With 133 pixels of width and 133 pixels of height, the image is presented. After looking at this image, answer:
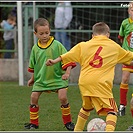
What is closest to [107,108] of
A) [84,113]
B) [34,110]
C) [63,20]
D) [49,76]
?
[84,113]

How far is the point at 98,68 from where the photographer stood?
24.5 feet

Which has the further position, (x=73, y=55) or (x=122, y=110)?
(x=122, y=110)

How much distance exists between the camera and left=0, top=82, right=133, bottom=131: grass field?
8.85 m

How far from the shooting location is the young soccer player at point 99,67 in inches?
292

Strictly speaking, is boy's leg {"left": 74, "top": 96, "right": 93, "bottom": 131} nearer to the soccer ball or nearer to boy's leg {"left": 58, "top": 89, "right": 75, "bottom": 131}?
the soccer ball

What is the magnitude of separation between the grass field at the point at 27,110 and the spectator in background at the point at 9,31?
174 cm

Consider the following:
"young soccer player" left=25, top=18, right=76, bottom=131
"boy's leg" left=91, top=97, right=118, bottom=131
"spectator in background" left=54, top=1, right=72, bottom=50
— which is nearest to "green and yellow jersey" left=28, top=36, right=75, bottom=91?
"young soccer player" left=25, top=18, right=76, bottom=131

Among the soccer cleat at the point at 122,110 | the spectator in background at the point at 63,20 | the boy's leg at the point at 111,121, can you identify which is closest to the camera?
the boy's leg at the point at 111,121

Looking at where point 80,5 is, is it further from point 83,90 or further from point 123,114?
point 83,90

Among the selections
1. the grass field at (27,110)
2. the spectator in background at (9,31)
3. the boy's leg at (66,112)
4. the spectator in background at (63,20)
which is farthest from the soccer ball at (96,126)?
the spectator in background at (9,31)

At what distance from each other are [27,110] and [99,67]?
10.5 feet

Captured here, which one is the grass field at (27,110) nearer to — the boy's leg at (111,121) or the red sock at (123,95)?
the red sock at (123,95)

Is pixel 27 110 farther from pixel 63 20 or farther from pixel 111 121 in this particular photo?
pixel 63 20

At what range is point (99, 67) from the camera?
7469 millimetres
